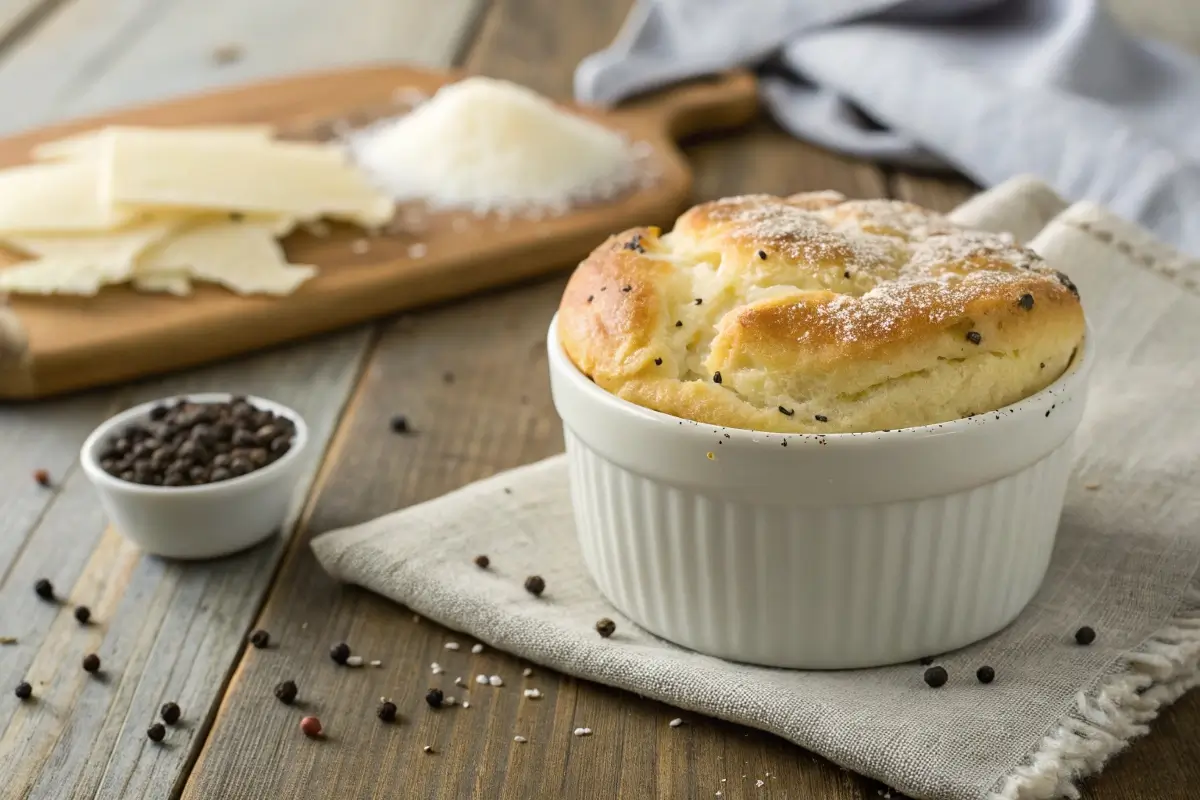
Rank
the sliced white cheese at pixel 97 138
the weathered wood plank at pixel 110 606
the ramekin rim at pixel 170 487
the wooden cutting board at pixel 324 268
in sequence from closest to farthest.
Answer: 1. the weathered wood plank at pixel 110 606
2. the ramekin rim at pixel 170 487
3. the wooden cutting board at pixel 324 268
4. the sliced white cheese at pixel 97 138

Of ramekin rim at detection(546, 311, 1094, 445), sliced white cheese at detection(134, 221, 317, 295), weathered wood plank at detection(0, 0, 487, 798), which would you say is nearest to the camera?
ramekin rim at detection(546, 311, 1094, 445)

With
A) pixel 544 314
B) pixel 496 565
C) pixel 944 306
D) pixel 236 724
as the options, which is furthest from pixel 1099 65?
pixel 236 724

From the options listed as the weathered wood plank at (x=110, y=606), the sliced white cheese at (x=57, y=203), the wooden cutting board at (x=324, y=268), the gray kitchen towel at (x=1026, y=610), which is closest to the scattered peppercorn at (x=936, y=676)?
the gray kitchen towel at (x=1026, y=610)

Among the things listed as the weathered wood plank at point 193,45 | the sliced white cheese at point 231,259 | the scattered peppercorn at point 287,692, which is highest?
the scattered peppercorn at point 287,692

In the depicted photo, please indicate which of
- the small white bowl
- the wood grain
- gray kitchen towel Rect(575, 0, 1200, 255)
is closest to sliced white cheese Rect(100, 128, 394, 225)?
the wood grain

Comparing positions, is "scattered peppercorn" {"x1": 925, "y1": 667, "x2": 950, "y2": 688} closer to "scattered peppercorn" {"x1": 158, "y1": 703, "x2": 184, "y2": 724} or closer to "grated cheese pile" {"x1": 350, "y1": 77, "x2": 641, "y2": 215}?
"scattered peppercorn" {"x1": 158, "y1": 703, "x2": 184, "y2": 724}

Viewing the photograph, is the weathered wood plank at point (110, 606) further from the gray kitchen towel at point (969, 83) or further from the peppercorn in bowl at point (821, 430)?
the gray kitchen towel at point (969, 83)

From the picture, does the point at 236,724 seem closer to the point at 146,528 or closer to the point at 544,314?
the point at 146,528

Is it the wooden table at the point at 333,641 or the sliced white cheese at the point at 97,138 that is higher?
the wooden table at the point at 333,641
